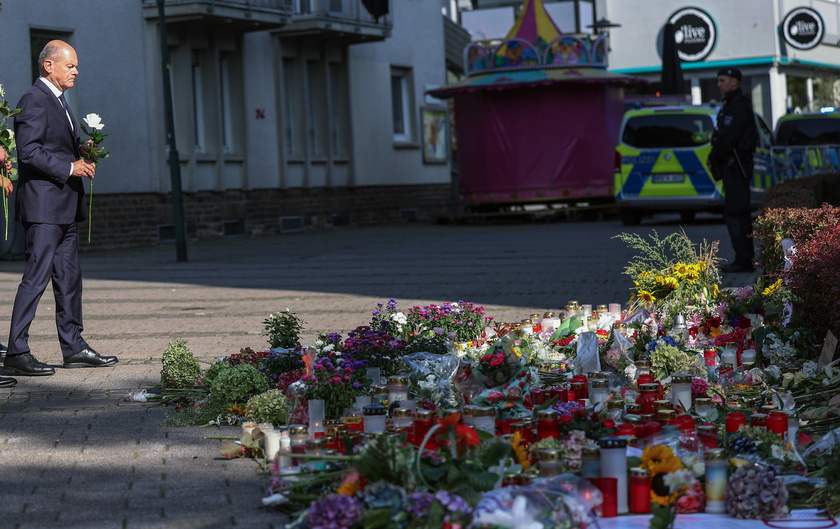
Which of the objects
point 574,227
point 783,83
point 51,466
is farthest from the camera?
point 783,83

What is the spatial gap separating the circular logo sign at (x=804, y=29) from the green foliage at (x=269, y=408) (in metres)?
47.2

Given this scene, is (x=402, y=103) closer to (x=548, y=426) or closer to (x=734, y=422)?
(x=734, y=422)

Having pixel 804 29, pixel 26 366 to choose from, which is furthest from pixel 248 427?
pixel 804 29

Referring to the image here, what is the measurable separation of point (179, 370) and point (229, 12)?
63.7 feet

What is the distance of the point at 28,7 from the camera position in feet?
75.6

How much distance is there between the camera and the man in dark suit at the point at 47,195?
8664 millimetres

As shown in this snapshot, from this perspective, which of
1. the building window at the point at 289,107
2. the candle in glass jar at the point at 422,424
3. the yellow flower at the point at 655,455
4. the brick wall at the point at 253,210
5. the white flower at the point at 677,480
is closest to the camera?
the white flower at the point at 677,480

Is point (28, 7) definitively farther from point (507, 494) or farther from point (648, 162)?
point (507, 494)

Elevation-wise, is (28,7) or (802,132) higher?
(28,7)

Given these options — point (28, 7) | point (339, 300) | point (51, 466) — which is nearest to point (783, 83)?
point (28, 7)

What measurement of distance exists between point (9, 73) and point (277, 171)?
7984 mm

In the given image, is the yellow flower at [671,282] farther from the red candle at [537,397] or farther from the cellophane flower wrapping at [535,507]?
the cellophane flower wrapping at [535,507]

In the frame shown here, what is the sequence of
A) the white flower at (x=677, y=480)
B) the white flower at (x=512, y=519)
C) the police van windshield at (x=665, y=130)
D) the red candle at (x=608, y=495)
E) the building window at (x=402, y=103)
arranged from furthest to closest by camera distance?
the building window at (x=402, y=103)
the police van windshield at (x=665, y=130)
the white flower at (x=677, y=480)
the red candle at (x=608, y=495)
the white flower at (x=512, y=519)

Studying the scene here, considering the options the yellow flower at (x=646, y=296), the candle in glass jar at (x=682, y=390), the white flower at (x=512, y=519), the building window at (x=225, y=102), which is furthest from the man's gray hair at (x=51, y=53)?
the building window at (x=225, y=102)
